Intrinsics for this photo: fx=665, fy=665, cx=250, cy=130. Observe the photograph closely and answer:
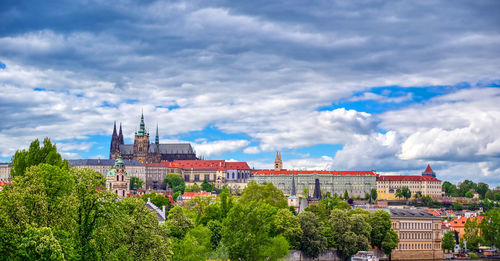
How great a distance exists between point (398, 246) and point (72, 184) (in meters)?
74.6

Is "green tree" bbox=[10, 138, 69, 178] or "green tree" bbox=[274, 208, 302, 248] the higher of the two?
"green tree" bbox=[10, 138, 69, 178]

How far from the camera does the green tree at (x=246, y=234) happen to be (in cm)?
6806

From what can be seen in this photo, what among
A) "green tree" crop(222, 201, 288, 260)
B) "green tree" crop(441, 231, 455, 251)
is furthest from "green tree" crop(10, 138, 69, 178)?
"green tree" crop(441, 231, 455, 251)

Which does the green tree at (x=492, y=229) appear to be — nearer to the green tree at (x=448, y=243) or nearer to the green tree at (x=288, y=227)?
the green tree at (x=448, y=243)

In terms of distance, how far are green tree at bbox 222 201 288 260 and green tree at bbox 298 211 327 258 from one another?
16922 millimetres

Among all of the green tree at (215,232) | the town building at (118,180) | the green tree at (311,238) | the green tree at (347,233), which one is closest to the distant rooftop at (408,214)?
the green tree at (347,233)

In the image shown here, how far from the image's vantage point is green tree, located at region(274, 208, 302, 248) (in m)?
85.9

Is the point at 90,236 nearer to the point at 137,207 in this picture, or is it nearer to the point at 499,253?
the point at 137,207

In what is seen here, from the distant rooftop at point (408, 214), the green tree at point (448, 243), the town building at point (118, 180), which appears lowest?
the green tree at point (448, 243)

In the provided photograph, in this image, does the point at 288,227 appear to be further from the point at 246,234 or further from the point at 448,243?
the point at 448,243

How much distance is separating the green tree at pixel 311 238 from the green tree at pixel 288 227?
37.7 inches

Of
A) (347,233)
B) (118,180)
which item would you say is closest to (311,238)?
(347,233)

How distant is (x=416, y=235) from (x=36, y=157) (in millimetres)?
72481

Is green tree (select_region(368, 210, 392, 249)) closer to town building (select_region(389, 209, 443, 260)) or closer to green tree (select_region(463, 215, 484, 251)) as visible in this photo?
town building (select_region(389, 209, 443, 260))
